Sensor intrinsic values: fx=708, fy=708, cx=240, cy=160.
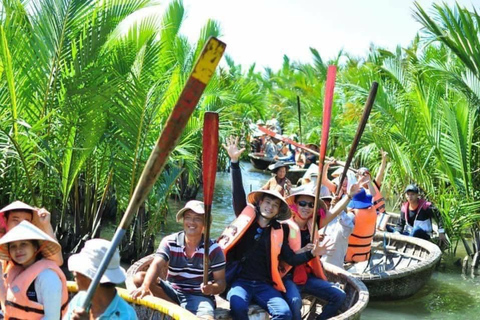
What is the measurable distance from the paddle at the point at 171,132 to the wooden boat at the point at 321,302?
2464mm

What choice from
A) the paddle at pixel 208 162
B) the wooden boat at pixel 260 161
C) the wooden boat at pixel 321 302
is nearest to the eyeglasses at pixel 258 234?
the wooden boat at pixel 321 302

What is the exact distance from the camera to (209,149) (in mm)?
4750

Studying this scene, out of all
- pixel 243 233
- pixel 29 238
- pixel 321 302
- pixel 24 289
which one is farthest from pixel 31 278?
pixel 321 302

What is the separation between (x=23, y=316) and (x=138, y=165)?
4162 millimetres

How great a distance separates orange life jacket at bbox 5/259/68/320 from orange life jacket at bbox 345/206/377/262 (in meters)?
5.04

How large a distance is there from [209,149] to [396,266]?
5.93 m

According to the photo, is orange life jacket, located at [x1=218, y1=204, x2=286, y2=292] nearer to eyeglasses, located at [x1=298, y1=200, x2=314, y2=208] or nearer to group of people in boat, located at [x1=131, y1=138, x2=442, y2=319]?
group of people in boat, located at [x1=131, y1=138, x2=442, y2=319]

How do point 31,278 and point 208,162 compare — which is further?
point 208,162

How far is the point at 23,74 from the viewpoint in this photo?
7027 millimetres

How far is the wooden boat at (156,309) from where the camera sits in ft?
15.1

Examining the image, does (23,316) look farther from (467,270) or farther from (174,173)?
(467,270)

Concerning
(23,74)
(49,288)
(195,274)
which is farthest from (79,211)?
(49,288)

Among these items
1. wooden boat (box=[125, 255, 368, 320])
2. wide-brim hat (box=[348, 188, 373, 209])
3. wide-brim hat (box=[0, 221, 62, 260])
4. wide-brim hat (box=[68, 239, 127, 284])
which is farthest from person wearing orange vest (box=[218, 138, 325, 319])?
wide-brim hat (box=[348, 188, 373, 209])

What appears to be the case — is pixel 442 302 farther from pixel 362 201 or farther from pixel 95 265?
pixel 95 265
